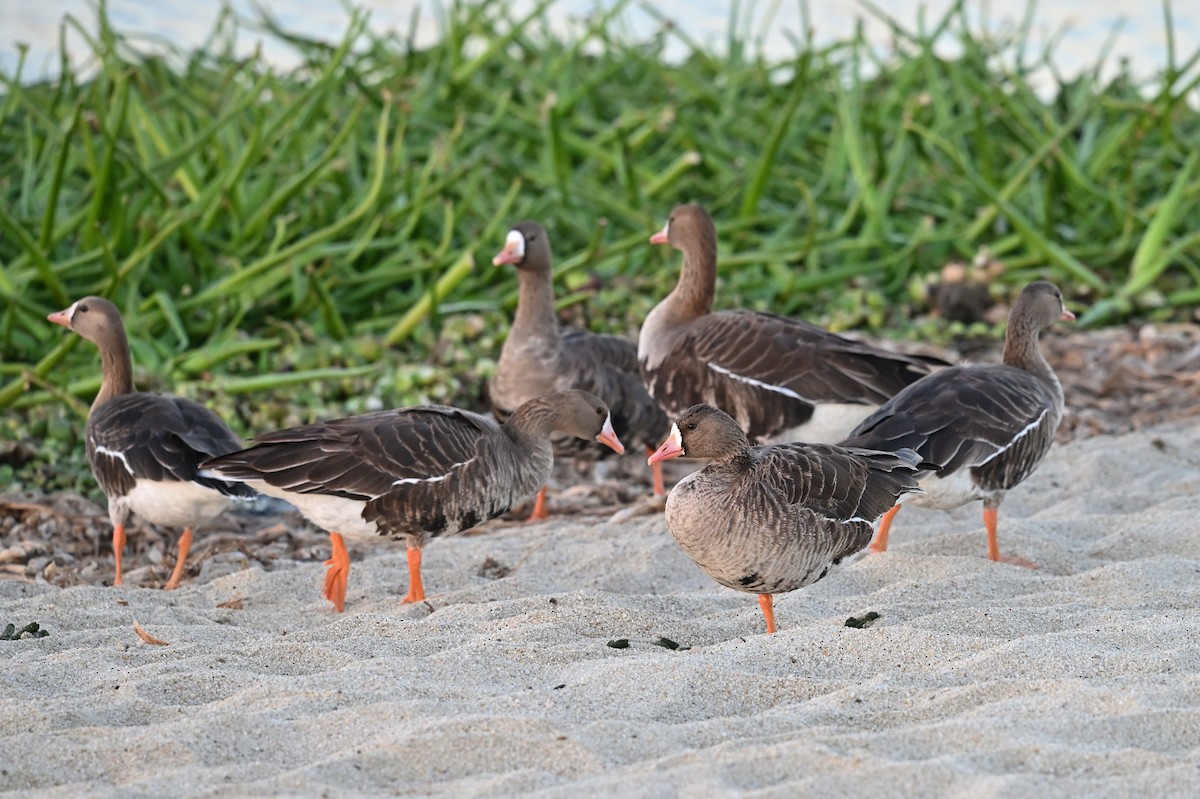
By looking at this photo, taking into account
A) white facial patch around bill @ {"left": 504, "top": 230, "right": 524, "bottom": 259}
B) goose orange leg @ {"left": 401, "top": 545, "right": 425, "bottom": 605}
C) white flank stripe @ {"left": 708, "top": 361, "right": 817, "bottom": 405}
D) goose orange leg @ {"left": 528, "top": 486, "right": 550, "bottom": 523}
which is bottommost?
goose orange leg @ {"left": 401, "top": 545, "right": 425, "bottom": 605}

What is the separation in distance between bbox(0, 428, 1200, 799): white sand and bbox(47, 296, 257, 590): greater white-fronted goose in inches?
14.0

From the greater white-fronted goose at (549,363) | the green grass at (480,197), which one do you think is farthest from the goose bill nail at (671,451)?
the green grass at (480,197)

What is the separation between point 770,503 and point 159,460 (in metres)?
2.63

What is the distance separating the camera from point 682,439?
18.2 ft

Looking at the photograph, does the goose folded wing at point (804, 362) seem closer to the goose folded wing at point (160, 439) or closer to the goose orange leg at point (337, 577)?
the goose orange leg at point (337, 577)

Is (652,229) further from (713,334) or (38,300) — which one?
(38,300)

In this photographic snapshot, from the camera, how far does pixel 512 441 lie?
6660 millimetres

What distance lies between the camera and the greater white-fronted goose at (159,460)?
247 inches

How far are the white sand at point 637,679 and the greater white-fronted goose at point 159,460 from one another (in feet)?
1.16

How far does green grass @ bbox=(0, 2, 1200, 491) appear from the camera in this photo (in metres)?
8.73

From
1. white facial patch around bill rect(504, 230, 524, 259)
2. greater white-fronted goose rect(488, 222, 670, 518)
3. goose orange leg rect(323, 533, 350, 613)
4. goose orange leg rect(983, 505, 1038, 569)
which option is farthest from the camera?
white facial patch around bill rect(504, 230, 524, 259)

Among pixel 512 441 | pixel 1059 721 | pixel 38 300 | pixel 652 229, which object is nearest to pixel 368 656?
pixel 512 441

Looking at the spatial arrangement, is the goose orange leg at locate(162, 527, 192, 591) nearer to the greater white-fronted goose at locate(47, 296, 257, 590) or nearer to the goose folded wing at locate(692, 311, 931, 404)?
the greater white-fronted goose at locate(47, 296, 257, 590)

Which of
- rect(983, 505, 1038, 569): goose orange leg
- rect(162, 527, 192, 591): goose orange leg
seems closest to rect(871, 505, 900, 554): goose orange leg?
rect(983, 505, 1038, 569): goose orange leg
